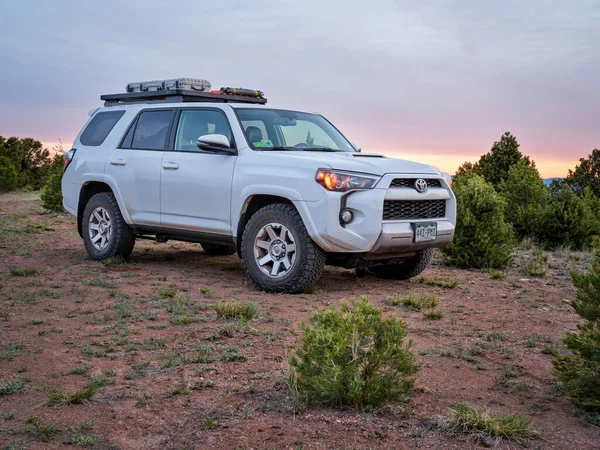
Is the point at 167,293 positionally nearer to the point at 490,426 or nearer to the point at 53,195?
the point at 490,426

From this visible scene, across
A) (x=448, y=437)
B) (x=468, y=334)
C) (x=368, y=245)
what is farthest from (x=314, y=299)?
(x=448, y=437)

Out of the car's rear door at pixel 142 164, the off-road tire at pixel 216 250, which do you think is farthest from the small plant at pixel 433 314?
the off-road tire at pixel 216 250

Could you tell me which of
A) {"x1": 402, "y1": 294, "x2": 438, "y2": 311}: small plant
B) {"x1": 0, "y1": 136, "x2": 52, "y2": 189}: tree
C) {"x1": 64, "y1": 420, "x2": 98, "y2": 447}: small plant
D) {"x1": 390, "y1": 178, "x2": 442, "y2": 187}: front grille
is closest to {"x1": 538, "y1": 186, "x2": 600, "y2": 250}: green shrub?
{"x1": 390, "y1": 178, "x2": 442, "y2": 187}: front grille

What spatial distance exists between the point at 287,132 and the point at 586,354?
207 inches

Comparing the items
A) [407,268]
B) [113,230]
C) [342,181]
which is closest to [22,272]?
[113,230]

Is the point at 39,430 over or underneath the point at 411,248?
underneath

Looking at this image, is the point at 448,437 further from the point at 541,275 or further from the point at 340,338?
the point at 541,275

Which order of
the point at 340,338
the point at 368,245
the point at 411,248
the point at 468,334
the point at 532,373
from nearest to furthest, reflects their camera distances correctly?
the point at 340,338 < the point at 532,373 < the point at 468,334 < the point at 368,245 < the point at 411,248

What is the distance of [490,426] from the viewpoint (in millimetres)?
3861

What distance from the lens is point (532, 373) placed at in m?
5.18

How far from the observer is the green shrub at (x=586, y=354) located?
4254mm

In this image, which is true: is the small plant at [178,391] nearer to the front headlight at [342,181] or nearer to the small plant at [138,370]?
the small plant at [138,370]

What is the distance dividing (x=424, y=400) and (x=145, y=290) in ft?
14.7

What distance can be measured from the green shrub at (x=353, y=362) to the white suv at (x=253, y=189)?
10.3 ft
